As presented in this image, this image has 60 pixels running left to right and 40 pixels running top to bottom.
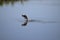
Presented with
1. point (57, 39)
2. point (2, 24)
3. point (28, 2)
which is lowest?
point (57, 39)

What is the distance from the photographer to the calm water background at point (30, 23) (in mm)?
1707

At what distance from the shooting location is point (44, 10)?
171 centimetres

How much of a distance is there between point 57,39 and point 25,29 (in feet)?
1.49

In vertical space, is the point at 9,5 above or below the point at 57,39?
above

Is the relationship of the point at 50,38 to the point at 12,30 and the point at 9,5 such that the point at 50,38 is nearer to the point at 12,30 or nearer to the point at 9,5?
the point at 12,30

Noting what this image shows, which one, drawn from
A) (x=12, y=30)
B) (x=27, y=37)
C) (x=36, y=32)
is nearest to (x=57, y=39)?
(x=36, y=32)

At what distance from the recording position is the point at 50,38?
1.73 metres

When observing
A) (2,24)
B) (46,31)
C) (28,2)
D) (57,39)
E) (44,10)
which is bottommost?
(57,39)

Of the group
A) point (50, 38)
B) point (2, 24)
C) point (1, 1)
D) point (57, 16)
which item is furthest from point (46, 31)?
point (1, 1)

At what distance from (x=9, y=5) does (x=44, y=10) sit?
479 millimetres

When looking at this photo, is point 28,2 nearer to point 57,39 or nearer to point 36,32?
point 36,32

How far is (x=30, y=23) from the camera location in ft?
5.66

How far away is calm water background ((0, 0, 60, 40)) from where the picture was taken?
5.60 ft

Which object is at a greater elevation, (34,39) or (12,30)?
(12,30)
